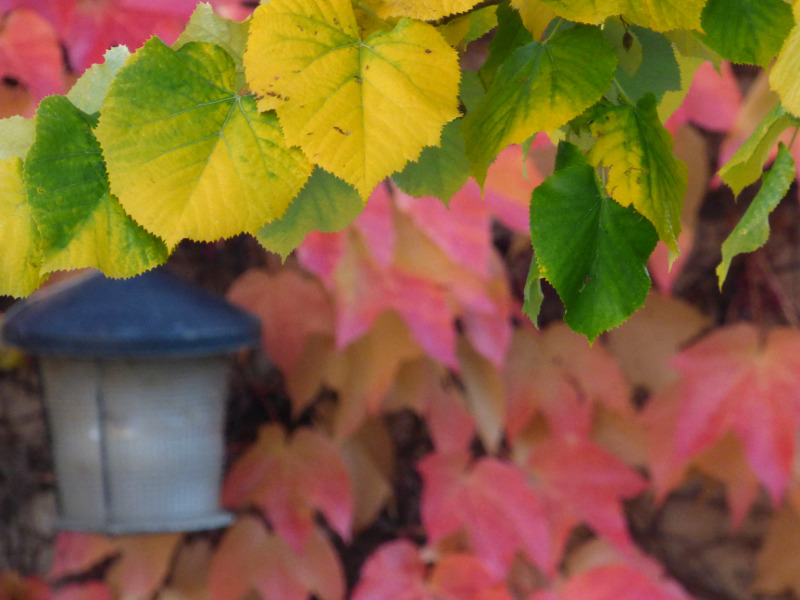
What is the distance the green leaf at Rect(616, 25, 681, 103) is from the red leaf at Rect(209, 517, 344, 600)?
38.3 inches

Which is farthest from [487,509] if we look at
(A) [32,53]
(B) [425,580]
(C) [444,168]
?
(C) [444,168]

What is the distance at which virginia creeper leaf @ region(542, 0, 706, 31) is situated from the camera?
193 millimetres

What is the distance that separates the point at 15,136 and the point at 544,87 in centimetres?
13

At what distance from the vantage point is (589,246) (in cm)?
22

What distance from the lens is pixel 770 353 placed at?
3.79 feet

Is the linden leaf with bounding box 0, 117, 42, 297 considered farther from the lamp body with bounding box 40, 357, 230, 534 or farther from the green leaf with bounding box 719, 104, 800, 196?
the lamp body with bounding box 40, 357, 230, 534

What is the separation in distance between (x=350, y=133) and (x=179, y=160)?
0.04 m

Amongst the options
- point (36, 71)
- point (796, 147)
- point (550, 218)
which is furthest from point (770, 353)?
point (550, 218)

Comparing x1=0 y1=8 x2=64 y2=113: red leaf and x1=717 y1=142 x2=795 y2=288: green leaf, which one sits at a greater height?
x1=717 y1=142 x2=795 y2=288: green leaf

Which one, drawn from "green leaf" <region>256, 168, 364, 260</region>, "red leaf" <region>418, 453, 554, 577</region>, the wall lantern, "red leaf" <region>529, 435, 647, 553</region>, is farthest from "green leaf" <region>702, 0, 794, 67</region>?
"red leaf" <region>529, 435, 647, 553</region>

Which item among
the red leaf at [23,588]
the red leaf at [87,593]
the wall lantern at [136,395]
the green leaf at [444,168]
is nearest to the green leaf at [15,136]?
the green leaf at [444,168]

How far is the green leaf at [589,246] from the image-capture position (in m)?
0.21

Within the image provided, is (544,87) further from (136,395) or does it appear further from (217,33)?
(136,395)

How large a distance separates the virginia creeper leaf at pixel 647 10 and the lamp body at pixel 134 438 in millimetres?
850
